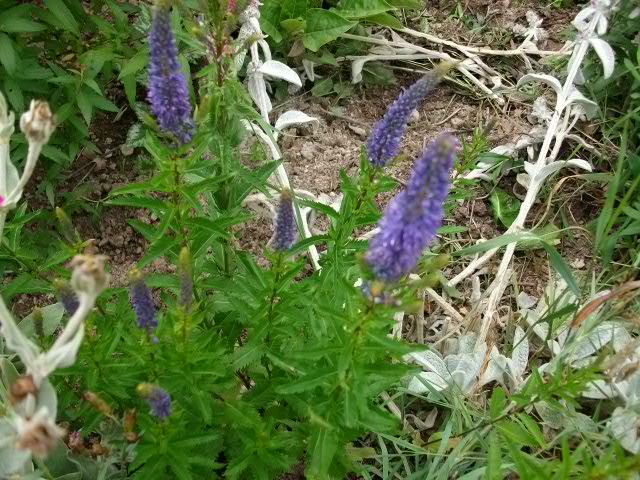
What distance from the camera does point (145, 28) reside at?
3.12 m

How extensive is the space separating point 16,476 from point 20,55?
6.54 feet

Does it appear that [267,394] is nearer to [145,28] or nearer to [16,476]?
[16,476]

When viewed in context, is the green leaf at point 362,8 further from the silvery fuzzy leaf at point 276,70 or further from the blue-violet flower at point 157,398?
the blue-violet flower at point 157,398

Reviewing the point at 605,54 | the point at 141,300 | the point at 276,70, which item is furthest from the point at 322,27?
the point at 141,300

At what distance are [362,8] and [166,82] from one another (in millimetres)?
2455

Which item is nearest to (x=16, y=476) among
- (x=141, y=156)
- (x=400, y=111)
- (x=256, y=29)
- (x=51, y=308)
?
(x=51, y=308)

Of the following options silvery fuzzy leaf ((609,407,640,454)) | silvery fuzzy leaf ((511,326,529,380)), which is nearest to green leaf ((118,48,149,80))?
silvery fuzzy leaf ((511,326,529,380))

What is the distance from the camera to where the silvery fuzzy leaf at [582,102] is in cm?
336

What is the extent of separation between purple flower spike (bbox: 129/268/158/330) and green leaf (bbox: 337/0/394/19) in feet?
8.62

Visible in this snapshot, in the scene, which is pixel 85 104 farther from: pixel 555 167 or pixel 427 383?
pixel 555 167

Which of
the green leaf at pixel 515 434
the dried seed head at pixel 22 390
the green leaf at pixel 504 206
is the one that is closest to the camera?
the dried seed head at pixel 22 390

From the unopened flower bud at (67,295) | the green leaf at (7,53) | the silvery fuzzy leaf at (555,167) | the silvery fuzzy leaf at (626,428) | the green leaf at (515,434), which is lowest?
the silvery fuzzy leaf at (626,428)

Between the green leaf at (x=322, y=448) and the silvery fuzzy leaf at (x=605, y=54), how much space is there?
241cm

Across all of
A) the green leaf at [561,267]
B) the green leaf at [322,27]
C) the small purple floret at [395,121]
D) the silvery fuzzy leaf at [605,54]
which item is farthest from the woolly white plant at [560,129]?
the small purple floret at [395,121]
